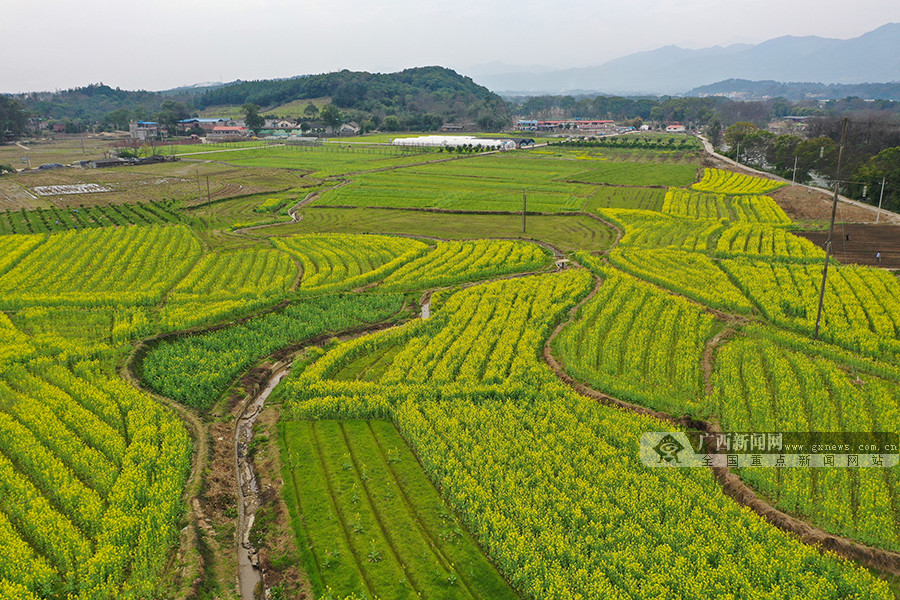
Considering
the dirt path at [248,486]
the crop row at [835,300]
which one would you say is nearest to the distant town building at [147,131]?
the dirt path at [248,486]

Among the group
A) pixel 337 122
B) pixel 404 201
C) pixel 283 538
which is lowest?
pixel 283 538

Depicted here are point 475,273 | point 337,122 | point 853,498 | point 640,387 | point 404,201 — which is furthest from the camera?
point 337,122

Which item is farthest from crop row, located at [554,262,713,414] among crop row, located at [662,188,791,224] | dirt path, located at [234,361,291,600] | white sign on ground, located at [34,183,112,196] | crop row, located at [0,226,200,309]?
white sign on ground, located at [34,183,112,196]

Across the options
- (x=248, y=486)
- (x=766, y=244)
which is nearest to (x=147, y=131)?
(x=766, y=244)

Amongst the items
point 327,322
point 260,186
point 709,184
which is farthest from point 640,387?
point 260,186

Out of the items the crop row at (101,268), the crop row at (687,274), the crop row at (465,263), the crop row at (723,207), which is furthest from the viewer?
the crop row at (723,207)

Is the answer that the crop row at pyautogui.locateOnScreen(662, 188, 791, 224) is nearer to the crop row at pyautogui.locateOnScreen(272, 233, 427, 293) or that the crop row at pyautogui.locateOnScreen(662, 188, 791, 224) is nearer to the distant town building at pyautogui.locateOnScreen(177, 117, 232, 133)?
the crop row at pyautogui.locateOnScreen(272, 233, 427, 293)

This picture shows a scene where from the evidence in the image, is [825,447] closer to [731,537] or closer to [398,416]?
[731,537]

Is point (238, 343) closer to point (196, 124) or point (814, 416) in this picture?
point (814, 416)

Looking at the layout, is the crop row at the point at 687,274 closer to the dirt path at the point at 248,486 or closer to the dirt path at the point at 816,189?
the dirt path at the point at 248,486
